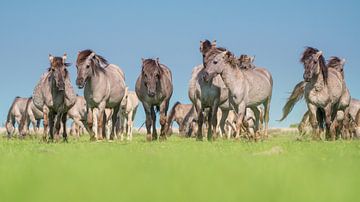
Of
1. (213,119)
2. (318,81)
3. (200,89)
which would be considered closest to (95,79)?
(200,89)

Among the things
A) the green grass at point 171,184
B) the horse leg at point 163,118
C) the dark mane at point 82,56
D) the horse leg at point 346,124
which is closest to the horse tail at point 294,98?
the horse leg at point 346,124

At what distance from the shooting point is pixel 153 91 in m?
19.8

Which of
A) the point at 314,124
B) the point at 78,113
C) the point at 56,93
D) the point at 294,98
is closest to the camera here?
the point at 56,93

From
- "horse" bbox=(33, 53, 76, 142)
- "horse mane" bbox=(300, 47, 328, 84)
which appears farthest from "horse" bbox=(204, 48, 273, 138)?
"horse" bbox=(33, 53, 76, 142)

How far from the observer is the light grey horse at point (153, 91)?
20.0 metres

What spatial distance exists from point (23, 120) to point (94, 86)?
19137 mm

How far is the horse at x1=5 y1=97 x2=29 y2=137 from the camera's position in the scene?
41.1m

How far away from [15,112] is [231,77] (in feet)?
86.0

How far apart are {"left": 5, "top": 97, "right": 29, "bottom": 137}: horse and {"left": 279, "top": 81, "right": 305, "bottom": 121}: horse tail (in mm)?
22253

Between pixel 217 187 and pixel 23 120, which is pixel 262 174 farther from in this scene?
pixel 23 120

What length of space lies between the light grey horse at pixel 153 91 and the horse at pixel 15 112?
22.0m

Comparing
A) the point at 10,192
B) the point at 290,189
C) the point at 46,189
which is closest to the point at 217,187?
the point at 290,189

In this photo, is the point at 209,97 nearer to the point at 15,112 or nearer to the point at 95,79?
the point at 95,79

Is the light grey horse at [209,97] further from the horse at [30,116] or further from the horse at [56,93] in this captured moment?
the horse at [30,116]
